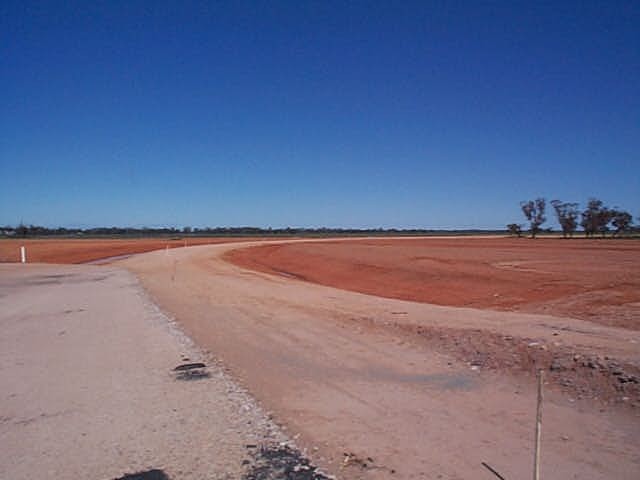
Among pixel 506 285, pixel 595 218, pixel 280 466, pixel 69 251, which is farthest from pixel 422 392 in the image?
pixel 595 218

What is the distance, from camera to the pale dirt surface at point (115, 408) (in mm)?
4375

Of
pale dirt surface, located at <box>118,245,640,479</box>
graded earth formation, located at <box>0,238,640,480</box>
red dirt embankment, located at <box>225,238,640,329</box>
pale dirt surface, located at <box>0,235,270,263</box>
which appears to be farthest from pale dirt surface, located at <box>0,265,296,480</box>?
pale dirt surface, located at <box>0,235,270,263</box>

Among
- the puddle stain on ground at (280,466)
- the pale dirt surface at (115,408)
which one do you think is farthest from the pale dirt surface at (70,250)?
the puddle stain on ground at (280,466)

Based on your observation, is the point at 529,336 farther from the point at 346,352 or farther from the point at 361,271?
the point at 361,271

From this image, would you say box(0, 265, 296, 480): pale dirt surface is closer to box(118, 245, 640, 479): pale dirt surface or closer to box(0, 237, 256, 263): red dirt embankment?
box(118, 245, 640, 479): pale dirt surface

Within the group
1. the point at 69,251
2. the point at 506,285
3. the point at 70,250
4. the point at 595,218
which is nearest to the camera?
the point at 506,285

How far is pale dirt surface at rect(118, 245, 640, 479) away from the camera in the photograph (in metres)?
4.48

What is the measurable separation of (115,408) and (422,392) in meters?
3.65

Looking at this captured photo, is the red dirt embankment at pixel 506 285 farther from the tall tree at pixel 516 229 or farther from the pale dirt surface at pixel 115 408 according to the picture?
the tall tree at pixel 516 229

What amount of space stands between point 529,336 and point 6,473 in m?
7.90

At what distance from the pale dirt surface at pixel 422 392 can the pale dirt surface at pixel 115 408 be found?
0.58 meters

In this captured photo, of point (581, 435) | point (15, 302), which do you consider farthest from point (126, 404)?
point (15, 302)

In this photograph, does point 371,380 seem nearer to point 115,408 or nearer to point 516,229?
point 115,408

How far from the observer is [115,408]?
5.73 meters
